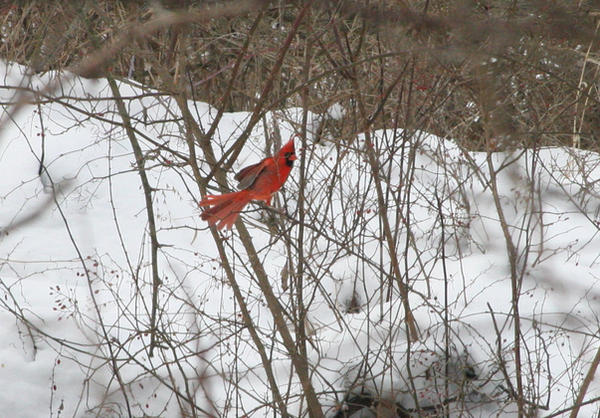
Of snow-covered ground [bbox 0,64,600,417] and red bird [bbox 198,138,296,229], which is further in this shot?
snow-covered ground [bbox 0,64,600,417]

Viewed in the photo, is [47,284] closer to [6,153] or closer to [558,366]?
[6,153]

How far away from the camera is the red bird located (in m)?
2.75

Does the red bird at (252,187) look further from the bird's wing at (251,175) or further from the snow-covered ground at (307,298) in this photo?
the snow-covered ground at (307,298)

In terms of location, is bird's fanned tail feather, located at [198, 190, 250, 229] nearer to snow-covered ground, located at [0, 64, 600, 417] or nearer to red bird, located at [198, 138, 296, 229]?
red bird, located at [198, 138, 296, 229]

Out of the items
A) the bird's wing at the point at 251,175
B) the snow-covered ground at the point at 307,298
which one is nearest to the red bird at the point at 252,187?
the bird's wing at the point at 251,175

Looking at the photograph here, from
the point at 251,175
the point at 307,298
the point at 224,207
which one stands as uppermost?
the point at 307,298

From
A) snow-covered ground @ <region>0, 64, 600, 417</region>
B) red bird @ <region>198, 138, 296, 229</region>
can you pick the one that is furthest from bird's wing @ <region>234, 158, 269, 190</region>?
snow-covered ground @ <region>0, 64, 600, 417</region>

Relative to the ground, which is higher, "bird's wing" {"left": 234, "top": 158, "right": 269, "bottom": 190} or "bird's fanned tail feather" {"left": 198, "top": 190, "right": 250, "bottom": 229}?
"bird's wing" {"left": 234, "top": 158, "right": 269, "bottom": 190}

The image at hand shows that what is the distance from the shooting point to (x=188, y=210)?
17.7 feet

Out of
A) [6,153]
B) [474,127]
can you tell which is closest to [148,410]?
[6,153]

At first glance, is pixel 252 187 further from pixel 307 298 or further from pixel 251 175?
pixel 307 298

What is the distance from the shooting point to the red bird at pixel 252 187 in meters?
2.75

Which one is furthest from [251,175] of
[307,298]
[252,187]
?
[307,298]

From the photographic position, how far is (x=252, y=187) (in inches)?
113
